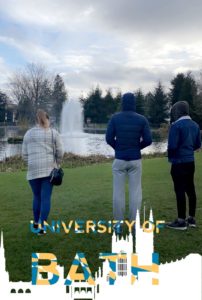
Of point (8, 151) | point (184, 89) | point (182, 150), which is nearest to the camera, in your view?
point (182, 150)

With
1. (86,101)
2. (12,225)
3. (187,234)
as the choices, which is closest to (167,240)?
(187,234)

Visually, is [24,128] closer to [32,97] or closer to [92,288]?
[32,97]

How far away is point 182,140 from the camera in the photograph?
18.5ft

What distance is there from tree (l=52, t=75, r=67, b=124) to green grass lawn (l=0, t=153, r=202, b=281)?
64.4m

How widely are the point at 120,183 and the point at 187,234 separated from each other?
1.18 meters

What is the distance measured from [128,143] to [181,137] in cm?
80

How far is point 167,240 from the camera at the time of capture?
5.11 m

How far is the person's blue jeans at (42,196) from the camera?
17.6 ft

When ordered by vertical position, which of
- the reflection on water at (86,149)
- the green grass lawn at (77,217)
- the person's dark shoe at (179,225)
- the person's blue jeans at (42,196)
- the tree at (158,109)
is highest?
the tree at (158,109)

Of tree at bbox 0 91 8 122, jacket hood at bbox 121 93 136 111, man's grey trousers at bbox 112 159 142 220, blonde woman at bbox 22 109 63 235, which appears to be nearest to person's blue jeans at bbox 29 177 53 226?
blonde woman at bbox 22 109 63 235

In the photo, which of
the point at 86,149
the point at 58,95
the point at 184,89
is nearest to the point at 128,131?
the point at 86,149

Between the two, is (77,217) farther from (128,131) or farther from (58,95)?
(58,95)

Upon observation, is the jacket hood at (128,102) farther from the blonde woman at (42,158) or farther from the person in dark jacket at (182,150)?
the blonde woman at (42,158)

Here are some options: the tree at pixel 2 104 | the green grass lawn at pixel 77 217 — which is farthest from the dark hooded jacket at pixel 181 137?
the tree at pixel 2 104
